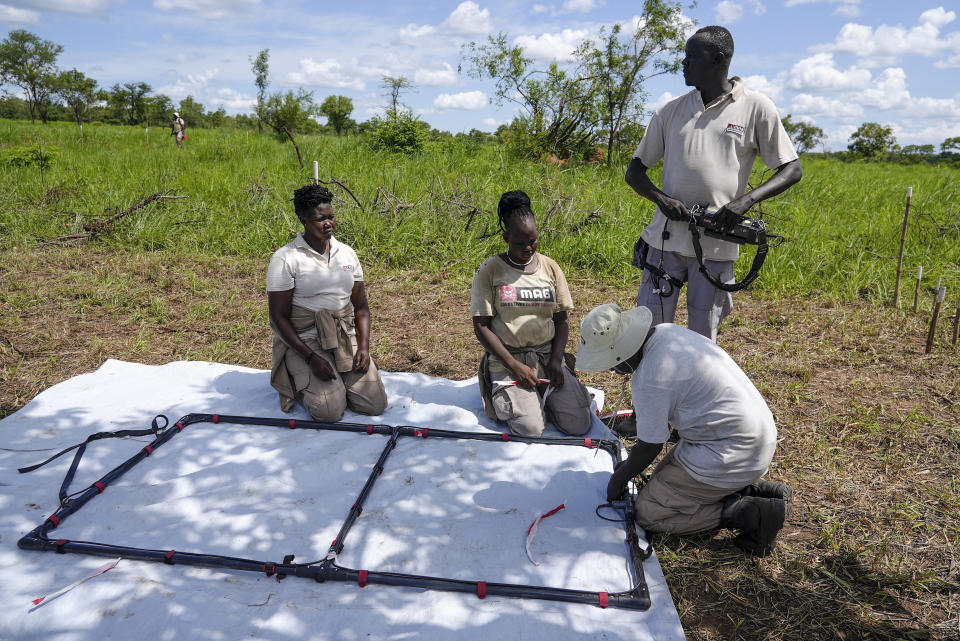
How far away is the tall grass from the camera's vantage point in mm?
5676

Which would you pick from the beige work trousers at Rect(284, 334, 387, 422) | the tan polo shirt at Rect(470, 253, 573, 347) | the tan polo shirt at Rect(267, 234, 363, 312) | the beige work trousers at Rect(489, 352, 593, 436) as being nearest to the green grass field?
the beige work trousers at Rect(489, 352, 593, 436)

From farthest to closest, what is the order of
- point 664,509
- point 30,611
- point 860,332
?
point 860,332, point 664,509, point 30,611

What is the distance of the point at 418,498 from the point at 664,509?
0.98m

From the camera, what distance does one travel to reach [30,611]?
71.7 inches

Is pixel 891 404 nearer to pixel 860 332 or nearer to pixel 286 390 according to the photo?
pixel 860 332

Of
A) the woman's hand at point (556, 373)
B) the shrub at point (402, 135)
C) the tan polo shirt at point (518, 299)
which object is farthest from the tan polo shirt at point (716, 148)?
the shrub at point (402, 135)

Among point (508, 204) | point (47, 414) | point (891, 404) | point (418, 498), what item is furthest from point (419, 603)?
point (891, 404)

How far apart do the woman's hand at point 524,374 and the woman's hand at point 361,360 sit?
31.5 inches

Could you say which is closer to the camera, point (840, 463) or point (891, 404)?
point (840, 463)

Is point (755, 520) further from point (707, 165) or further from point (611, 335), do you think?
point (707, 165)

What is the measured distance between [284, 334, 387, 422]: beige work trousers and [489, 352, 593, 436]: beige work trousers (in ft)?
2.13

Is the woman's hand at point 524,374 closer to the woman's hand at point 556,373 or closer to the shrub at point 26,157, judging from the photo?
the woman's hand at point 556,373

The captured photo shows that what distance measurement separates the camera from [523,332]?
3029 mm

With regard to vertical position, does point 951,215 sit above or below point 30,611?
above
